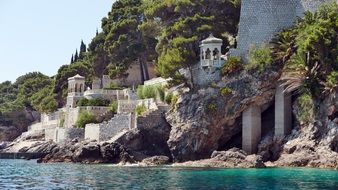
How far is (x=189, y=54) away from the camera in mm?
47344

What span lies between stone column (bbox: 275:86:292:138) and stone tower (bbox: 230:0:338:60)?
450 centimetres

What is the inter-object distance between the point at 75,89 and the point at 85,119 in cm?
908

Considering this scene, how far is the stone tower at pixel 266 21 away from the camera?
151 ft

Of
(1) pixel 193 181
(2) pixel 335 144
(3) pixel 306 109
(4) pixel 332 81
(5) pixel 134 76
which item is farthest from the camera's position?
(5) pixel 134 76

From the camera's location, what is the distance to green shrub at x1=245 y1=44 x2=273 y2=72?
44344 millimetres

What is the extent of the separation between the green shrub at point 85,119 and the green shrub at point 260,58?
17.8 metres

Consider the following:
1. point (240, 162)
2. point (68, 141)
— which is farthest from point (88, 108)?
point (240, 162)

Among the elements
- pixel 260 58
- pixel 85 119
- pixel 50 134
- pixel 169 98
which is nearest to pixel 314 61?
pixel 260 58

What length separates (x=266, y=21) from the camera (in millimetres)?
46406

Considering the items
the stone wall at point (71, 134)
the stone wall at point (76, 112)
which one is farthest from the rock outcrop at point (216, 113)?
the stone wall at point (71, 134)

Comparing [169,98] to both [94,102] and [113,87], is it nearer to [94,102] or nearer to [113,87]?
[94,102]

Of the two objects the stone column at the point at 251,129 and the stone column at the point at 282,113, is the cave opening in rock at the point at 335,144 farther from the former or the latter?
the stone column at the point at 251,129

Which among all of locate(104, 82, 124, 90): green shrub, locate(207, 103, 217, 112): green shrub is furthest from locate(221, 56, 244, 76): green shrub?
locate(104, 82, 124, 90): green shrub

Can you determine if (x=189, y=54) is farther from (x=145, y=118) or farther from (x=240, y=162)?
(x=240, y=162)
